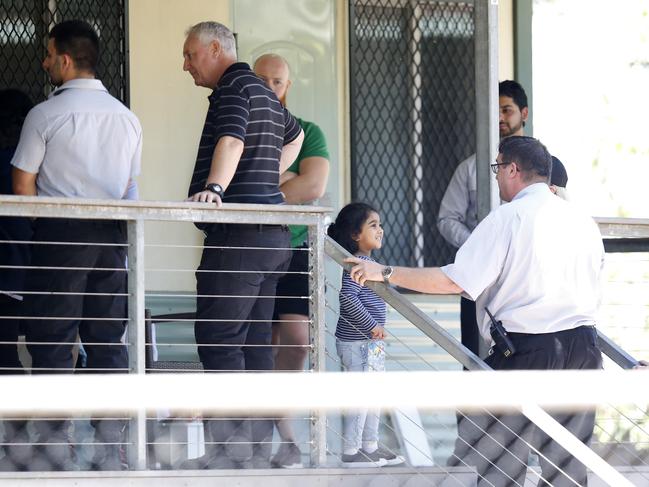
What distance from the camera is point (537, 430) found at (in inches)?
193

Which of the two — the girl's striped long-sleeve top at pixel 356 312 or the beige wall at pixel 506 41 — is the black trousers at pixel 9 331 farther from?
the beige wall at pixel 506 41

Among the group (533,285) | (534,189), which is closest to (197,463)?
(533,285)

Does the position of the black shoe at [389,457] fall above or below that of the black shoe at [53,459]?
below

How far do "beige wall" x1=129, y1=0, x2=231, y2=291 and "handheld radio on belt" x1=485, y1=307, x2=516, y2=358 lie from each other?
10.1 feet

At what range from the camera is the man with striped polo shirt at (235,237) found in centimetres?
485

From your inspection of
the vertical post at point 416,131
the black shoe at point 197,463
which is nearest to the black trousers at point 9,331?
the black shoe at point 197,463

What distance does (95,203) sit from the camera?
15.1 ft

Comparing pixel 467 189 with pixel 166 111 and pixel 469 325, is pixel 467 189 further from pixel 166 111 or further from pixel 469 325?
pixel 166 111

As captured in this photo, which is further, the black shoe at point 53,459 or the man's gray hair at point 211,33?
the man's gray hair at point 211,33

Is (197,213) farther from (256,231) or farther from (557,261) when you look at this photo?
(557,261)

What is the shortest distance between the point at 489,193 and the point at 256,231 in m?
1.26

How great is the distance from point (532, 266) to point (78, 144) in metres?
1.93

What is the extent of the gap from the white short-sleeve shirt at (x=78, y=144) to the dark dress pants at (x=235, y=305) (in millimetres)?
524

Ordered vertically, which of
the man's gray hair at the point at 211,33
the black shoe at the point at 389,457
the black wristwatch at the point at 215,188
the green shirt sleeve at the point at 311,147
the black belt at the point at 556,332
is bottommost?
the black shoe at the point at 389,457
